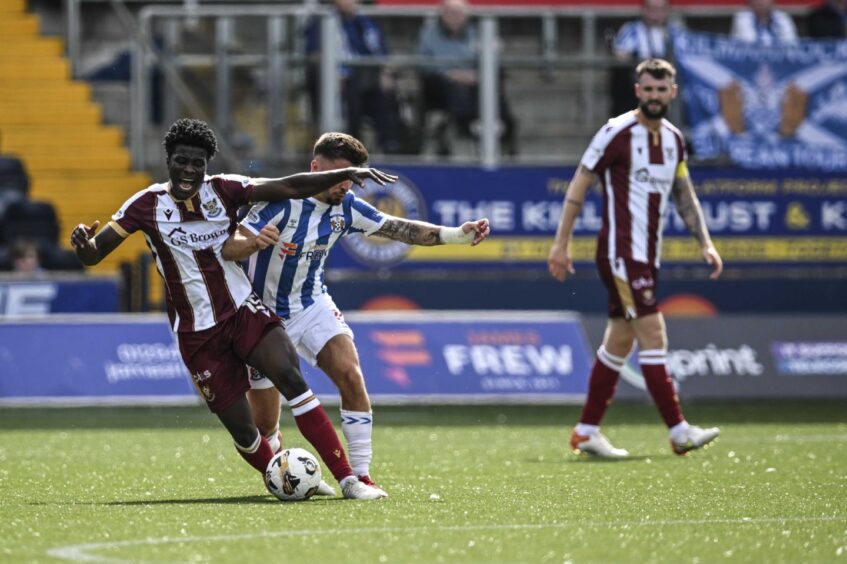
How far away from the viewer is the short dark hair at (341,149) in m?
8.51

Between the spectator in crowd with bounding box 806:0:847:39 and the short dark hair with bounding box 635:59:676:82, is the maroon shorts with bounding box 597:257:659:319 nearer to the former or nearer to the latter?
the short dark hair with bounding box 635:59:676:82

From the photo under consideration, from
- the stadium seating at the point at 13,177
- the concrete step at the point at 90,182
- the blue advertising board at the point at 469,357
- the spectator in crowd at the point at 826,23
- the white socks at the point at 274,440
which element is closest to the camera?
the white socks at the point at 274,440

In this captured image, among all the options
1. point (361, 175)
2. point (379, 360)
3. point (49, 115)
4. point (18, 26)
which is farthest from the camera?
point (18, 26)

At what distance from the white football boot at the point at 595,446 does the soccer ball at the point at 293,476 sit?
3003mm

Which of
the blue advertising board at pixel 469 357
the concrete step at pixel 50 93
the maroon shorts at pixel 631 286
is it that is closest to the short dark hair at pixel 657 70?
→ the maroon shorts at pixel 631 286

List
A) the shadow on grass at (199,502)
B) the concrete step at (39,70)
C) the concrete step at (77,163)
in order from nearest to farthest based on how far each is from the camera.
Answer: the shadow on grass at (199,502)
the concrete step at (77,163)
the concrete step at (39,70)

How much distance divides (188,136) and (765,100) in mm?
10212

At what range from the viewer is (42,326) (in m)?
14.7

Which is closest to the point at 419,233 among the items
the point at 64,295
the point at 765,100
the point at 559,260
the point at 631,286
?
the point at 559,260

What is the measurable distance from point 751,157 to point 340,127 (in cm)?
417

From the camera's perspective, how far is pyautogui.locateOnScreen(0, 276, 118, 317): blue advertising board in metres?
15.8

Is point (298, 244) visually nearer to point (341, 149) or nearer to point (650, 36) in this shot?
point (341, 149)

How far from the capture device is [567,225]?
10.8 metres

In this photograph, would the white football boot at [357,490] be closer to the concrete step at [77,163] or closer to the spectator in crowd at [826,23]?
the concrete step at [77,163]
